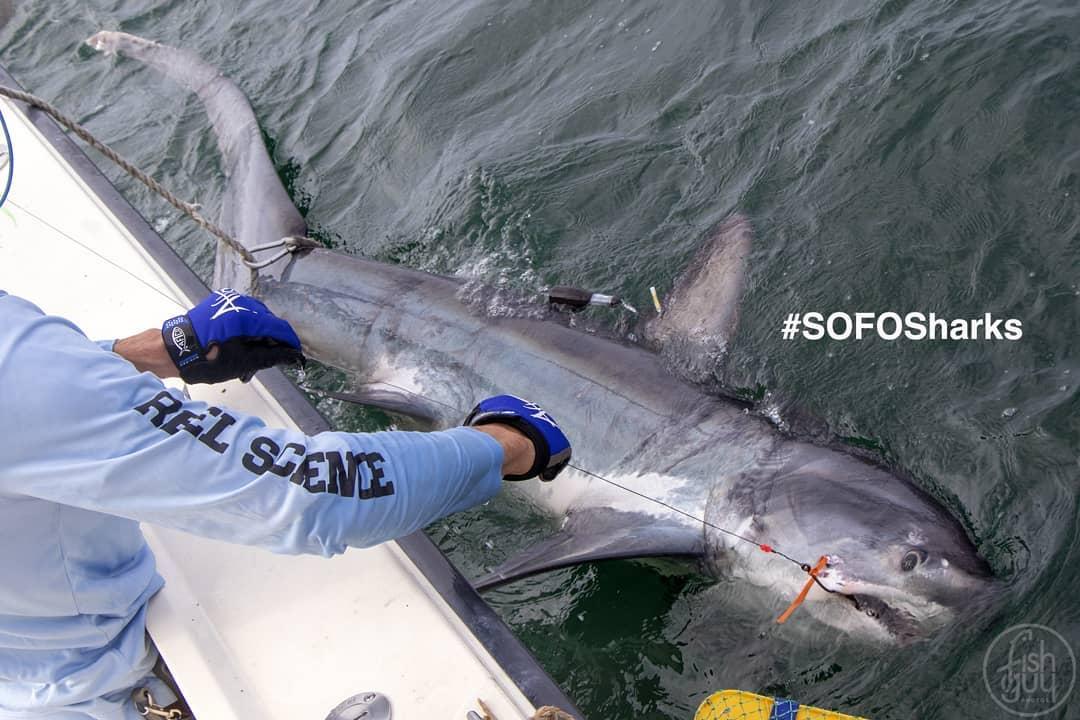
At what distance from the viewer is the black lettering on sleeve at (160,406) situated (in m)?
1.69

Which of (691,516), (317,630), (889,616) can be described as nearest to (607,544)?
(691,516)

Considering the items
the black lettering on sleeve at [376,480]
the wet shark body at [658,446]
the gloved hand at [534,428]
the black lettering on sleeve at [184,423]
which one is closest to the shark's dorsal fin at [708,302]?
the wet shark body at [658,446]

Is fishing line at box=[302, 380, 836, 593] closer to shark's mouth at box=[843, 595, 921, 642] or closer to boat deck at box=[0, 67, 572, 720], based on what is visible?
shark's mouth at box=[843, 595, 921, 642]

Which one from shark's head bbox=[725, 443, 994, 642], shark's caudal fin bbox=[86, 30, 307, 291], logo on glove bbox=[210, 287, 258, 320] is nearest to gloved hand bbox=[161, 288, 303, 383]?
logo on glove bbox=[210, 287, 258, 320]

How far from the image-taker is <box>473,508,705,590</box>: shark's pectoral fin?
2740 millimetres

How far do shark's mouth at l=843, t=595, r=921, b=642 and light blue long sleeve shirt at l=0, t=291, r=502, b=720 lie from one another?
119 cm

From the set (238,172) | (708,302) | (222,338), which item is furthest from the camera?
(238,172)

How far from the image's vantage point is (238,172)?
458cm

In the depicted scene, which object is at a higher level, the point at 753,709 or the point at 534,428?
the point at 534,428

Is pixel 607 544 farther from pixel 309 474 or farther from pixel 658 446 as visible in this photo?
pixel 309 474

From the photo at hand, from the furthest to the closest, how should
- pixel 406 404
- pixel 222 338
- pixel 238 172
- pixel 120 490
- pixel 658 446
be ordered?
1. pixel 238 172
2. pixel 406 404
3. pixel 658 446
4. pixel 222 338
5. pixel 120 490

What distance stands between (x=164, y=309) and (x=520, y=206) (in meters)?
1.89

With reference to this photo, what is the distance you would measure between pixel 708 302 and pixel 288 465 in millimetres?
2002

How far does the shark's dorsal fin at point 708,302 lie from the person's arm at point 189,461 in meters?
1.52
